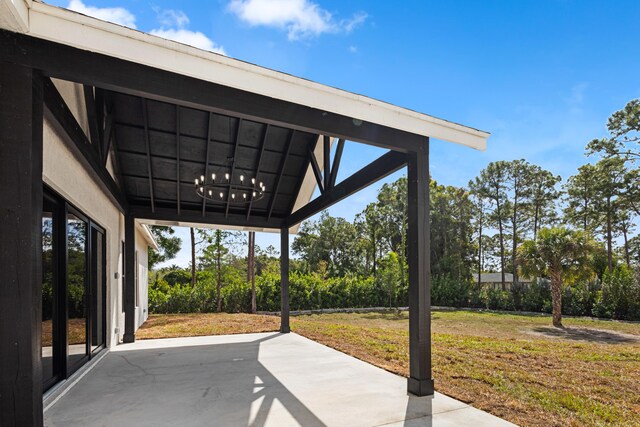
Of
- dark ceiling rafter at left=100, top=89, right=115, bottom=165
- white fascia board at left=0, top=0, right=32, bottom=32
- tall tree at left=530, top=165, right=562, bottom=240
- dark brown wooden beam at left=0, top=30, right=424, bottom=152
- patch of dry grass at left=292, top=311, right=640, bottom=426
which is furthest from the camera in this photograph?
tall tree at left=530, top=165, right=562, bottom=240

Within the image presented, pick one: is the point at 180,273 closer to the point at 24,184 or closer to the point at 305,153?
the point at 305,153

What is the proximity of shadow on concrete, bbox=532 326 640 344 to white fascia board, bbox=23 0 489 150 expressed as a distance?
38.7ft

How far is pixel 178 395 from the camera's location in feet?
15.5

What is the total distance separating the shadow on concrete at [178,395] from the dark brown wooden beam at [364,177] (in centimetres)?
311

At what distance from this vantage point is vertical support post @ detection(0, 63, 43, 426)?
2559 millimetres

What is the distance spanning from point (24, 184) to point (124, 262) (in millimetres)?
7134

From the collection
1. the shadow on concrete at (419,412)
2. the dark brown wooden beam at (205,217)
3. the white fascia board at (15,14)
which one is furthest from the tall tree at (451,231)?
the white fascia board at (15,14)

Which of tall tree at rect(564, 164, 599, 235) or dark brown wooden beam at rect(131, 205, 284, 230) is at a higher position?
tall tree at rect(564, 164, 599, 235)

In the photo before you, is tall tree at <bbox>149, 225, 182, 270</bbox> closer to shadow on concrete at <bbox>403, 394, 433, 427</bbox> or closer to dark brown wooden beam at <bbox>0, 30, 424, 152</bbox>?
dark brown wooden beam at <bbox>0, 30, 424, 152</bbox>

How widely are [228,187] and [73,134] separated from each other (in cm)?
417

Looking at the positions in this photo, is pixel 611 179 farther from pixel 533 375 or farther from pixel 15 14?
pixel 15 14

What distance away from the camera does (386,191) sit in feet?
117

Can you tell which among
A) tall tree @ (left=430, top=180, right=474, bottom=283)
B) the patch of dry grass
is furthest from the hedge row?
tall tree @ (left=430, top=180, right=474, bottom=283)

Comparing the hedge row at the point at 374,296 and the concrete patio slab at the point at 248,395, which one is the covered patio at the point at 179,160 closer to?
the concrete patio slab at the point at 248,395
